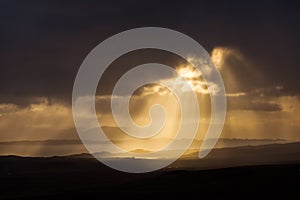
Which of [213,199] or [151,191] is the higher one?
[151,191]

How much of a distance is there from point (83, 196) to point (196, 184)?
19.1 metres

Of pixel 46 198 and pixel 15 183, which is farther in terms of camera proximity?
pixel 15 183

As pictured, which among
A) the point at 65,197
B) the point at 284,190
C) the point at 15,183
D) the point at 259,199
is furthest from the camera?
the point at 15,183

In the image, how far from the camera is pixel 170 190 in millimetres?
88938

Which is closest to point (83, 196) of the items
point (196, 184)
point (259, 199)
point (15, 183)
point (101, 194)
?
Answer: point (101, 194)

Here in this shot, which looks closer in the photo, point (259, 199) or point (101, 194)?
point (259, 199)

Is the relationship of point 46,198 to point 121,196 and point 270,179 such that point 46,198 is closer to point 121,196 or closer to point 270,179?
point 121,196

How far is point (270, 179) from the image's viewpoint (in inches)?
3610

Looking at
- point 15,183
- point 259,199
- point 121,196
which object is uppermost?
point 15,183

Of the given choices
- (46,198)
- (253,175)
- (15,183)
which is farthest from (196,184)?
(15,183)

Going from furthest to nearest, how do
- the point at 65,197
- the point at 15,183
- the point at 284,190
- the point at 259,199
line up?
1. the point at 15,183
2. the point at 65,197
3. the point at 284,190
4. the point at 259,199

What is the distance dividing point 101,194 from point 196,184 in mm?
16220

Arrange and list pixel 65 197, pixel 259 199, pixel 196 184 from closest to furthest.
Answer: pixel 259 199
pixel 65 197
pixel 196 184

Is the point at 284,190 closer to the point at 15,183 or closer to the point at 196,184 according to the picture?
the point at 196,184
